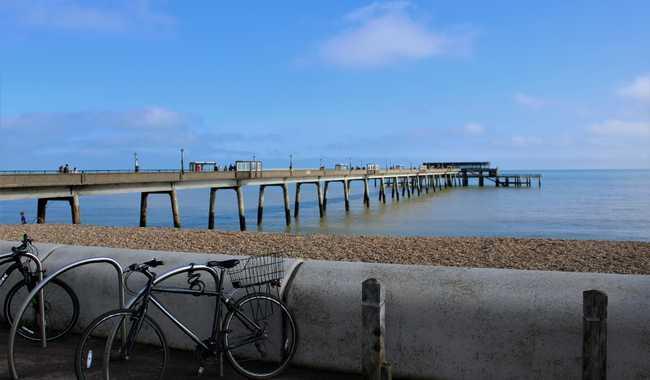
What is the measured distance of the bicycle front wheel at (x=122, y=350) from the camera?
3.70 m

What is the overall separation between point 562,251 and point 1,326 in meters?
11.3

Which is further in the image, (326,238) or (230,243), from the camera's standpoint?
(326,238)

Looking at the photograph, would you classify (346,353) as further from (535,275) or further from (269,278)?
(535,275)

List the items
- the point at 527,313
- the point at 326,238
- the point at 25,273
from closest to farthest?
the point at 527,313, the point at 25,273, the point at 326,238

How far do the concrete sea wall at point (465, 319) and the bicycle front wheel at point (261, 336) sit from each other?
150mm

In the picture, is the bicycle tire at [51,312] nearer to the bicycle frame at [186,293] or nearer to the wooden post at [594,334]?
the bicycle frame at [186,293]

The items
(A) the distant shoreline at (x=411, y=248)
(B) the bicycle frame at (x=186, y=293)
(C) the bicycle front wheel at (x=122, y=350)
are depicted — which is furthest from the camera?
(A) the distant shoreline at (x=411, y=248)

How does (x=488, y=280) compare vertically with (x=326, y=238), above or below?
above

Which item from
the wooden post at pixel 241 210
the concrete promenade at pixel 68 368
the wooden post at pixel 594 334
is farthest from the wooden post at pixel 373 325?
the wooden post at pixel 241 210

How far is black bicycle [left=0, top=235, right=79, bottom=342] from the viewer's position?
523 centimetres

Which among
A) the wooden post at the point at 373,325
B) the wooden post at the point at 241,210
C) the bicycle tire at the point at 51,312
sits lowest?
the wooden post at the point at 241,210

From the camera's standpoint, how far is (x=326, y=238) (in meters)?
15.7

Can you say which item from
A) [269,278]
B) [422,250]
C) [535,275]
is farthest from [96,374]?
[422,250]

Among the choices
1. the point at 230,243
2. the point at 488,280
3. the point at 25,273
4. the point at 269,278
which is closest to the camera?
the point at 488,280
